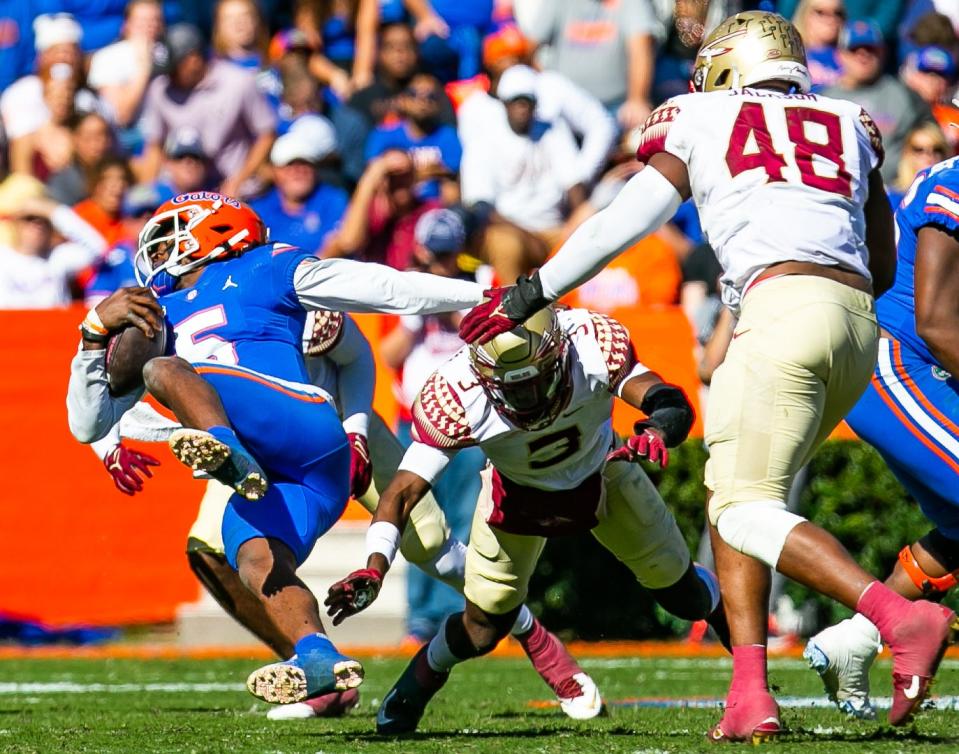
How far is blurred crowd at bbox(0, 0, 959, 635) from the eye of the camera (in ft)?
35.2

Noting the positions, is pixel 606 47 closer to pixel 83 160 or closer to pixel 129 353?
pixel 83 160

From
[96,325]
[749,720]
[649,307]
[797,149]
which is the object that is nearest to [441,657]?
[749,720]

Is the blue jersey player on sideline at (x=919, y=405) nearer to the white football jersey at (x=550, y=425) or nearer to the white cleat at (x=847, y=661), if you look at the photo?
the white cleat at (x=847, y=661)

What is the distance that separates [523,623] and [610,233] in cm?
199

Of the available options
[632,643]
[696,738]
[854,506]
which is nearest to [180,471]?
[632,643]

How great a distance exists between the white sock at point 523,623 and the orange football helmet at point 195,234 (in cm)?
158

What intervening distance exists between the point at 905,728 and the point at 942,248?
1.42 meters

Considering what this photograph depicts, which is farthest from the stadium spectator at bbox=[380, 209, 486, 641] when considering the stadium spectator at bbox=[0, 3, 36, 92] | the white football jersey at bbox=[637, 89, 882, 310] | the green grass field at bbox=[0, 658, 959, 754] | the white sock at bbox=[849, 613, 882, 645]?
the stadium spectator at bbox=[0, 3, 36, 92]

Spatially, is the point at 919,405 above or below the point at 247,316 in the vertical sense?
below

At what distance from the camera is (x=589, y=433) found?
568 cm

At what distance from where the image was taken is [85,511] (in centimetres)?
1013

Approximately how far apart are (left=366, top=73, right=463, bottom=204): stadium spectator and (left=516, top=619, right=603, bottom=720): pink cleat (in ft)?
19.0

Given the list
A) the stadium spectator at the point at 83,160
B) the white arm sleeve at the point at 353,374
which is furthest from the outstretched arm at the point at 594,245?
the stadium spectator at the point at 83,160

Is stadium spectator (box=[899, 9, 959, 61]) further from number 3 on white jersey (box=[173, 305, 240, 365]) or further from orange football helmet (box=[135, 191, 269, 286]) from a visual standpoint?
number 3 on white jersey (box=[173, 305, 240, 365])
